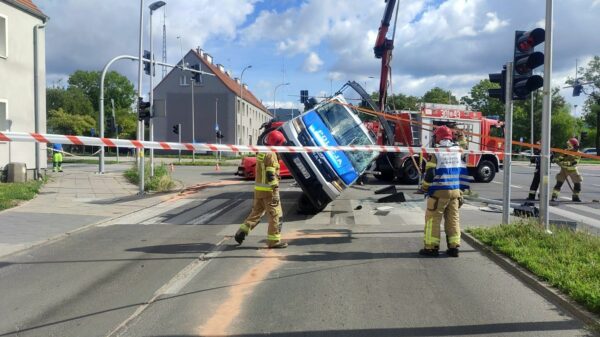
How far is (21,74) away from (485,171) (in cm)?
1867

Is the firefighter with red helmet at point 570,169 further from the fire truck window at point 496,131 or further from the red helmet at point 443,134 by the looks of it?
the fire truck window at point 496,131

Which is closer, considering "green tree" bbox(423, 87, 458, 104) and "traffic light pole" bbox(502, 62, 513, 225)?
"traffic light pole" bbox(502, 62, 513, 225)

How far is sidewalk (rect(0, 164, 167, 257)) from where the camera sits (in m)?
8.88

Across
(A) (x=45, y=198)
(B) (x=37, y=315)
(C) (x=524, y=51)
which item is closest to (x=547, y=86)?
(C) (x=524, y=51)

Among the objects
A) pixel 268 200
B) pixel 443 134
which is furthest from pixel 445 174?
pixel 268 200

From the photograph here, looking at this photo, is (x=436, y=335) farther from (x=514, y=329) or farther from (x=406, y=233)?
(x=406, y=233)

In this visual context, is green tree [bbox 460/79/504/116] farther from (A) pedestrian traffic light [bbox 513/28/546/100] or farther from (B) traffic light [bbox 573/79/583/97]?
(A) pedestrian traffic light [bbox 513/28/546/100]

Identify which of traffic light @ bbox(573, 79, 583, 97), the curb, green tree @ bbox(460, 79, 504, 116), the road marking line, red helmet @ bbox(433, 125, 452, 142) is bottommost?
the road marking line

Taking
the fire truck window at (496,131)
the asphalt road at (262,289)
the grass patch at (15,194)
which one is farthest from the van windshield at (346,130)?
the fire truck window at (496,131)

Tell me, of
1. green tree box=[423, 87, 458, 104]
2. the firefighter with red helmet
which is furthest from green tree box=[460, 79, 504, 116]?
the firefighter with red helmet

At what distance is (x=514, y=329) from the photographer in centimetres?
439

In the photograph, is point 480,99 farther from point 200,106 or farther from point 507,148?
point 507,148

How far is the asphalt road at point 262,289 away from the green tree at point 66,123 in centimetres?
7584

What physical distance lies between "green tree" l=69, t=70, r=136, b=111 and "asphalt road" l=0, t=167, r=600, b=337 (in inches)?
3793
